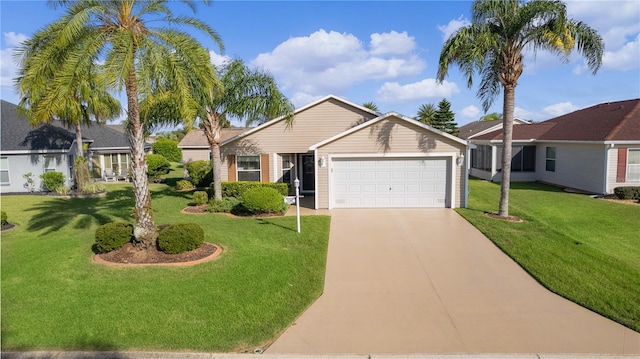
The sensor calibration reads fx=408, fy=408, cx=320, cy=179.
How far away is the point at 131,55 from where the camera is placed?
9.02 meters

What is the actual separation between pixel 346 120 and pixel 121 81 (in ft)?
41.5

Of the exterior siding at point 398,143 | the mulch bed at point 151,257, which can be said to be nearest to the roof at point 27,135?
the exterior siding at point 398,143

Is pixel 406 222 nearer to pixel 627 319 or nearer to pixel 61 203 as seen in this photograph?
pixel 627 319

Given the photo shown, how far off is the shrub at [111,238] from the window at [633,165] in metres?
20.1

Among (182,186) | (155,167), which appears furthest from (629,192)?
(155,167)

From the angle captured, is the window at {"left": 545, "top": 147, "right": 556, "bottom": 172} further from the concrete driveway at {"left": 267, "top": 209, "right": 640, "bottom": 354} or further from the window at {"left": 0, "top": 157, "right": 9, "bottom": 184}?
the window at {"left": 0, "top": 157, "right": 9, "bottom": 184}

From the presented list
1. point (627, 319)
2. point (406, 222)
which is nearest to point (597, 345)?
point (627, 319)

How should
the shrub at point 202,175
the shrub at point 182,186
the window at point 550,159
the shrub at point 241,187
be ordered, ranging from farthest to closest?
the shrub at point 202,175 < the shrub at point 182,186 < the window at point 550,159 < the shrub at point 241,187

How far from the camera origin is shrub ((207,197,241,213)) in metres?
16.4

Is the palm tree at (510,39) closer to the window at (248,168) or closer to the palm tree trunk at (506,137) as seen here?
the palm tree trunk at (506,137)

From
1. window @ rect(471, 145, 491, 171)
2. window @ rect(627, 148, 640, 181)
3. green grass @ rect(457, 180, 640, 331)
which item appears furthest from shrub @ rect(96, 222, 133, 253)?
window @ rect(471, 145, 491, 171)

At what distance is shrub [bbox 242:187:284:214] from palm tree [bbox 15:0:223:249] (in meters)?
5.16

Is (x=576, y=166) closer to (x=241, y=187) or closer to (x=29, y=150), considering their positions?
(x=241, y=187)

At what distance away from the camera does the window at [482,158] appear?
2602cm
